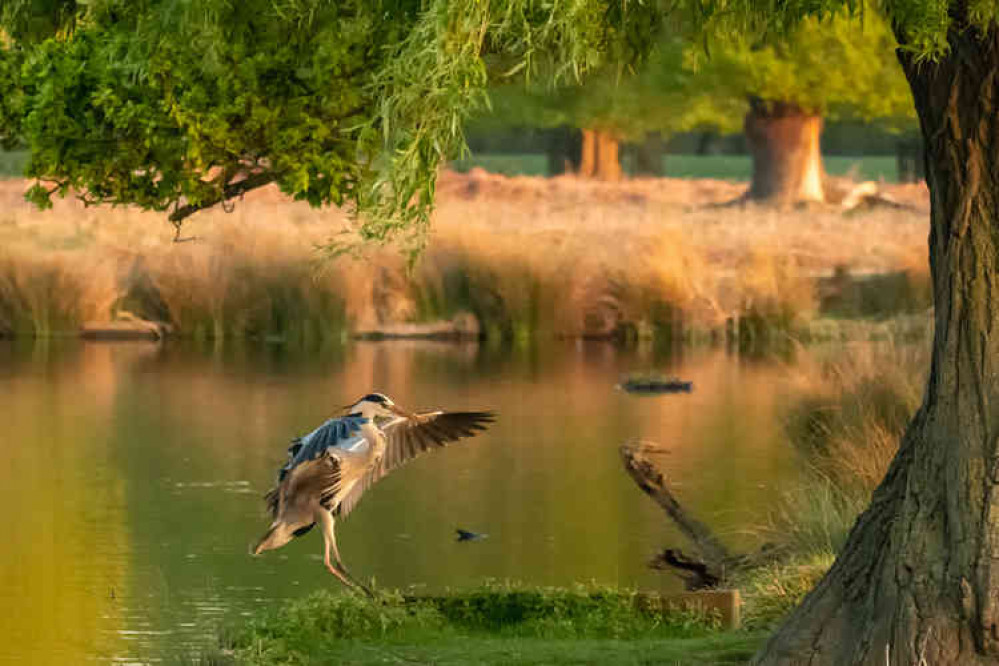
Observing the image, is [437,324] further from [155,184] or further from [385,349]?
[155,184]

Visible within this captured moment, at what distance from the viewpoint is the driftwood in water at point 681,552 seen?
11.9 meters

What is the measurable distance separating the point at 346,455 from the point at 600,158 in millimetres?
47778

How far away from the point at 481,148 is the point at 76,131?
252 ft

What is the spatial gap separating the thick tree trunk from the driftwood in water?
3043 millimetres

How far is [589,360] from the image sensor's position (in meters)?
25.6

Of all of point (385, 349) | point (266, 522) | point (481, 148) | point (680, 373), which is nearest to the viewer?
point (266, 522)

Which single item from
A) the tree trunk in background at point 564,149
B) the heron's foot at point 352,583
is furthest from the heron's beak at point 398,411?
the tree trunk in background at point 564,149

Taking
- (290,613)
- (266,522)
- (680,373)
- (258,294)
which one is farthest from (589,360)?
(290,613)

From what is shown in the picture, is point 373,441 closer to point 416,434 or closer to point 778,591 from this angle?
A: point 416,434

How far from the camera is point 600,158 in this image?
2259 inches

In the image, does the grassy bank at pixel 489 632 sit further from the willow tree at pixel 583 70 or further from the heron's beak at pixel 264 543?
the willow tree at pixel 583 70

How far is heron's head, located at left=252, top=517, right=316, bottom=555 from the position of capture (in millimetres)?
9773

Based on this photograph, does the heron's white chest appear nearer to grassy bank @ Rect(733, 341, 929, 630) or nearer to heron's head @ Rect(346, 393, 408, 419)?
heron's head @ Rect(346, 393, 408, 419)

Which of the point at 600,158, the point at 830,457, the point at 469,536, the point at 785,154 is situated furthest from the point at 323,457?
the point at 600,158
